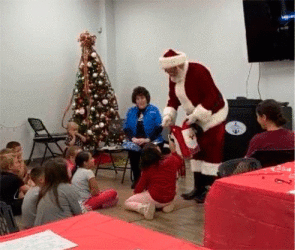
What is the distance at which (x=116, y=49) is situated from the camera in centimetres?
888

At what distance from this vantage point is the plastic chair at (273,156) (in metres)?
3.02

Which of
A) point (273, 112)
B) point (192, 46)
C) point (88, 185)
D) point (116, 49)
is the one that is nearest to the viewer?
point (273, 112)

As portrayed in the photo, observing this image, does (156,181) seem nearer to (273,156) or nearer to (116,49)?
(273,156)

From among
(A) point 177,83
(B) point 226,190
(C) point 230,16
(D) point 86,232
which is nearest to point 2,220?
(D) point 86,232

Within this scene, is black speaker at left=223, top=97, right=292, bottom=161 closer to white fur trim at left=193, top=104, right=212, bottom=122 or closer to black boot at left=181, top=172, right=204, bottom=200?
black boot at left=181, top=172, right=204, bottom=200

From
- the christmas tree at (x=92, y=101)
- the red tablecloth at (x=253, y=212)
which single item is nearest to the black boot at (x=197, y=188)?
the red tablecloth at (x=253, y=212)

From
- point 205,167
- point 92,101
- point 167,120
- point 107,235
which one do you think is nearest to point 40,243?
point 107,235

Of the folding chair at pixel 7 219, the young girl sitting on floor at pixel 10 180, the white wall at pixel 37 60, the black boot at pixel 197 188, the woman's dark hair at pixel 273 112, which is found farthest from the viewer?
the white wall at pixel 37 60

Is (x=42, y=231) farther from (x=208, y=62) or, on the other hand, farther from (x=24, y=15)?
(x=24, y=15)

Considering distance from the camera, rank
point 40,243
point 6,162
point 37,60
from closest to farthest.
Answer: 1. point 40,243
2. point 6,162
3. point 37,60

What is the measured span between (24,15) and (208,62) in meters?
3.30

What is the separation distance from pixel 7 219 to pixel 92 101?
18.3 ft

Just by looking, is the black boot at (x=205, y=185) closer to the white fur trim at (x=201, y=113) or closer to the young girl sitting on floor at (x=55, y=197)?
the white fur trim at (x=201, y=113)

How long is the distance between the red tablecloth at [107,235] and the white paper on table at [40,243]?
31mm
